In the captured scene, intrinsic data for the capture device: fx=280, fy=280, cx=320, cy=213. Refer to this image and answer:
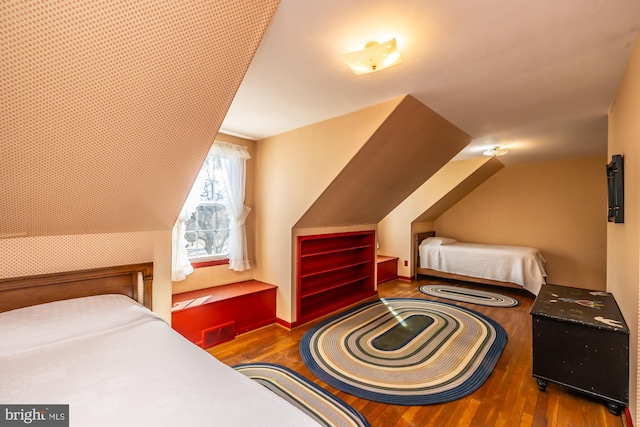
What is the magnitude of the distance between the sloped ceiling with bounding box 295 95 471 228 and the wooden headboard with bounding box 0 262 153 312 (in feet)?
5.21

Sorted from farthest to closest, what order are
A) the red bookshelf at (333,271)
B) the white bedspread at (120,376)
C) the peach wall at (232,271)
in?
1. the red bookshelf at (333,271)
2. the peach wall at (232,271)
3. the white bedspread at (120,376)

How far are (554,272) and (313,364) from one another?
4.79 metres

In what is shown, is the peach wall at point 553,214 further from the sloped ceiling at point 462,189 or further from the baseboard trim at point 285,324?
the baseboard trim at point 285,324

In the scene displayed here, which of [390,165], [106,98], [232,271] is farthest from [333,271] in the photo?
[106,98]

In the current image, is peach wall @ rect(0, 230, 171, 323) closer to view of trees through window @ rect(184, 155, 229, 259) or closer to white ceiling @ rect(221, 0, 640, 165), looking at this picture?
view of trees through window @ rect(184, 155, 229, 259)

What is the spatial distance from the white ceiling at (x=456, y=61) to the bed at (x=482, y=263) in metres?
2.14

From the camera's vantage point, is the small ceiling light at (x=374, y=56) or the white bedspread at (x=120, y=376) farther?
the small ceiling light at (x=374, y=56)

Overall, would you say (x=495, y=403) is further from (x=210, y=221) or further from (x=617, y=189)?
(x=210, y=221)

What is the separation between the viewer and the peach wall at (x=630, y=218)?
150cm

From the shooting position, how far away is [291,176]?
3.15 metres

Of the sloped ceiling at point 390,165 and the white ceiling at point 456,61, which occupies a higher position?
the white ceiling at point 456,61

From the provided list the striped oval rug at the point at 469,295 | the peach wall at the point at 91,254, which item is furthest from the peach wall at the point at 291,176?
the striped oval rug at the point at 469,295

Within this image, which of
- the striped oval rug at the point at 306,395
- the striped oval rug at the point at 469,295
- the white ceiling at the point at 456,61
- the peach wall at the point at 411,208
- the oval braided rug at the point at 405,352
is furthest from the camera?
the peach wall at the point at 411,208

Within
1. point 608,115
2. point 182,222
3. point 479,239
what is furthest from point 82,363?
point 479,239
